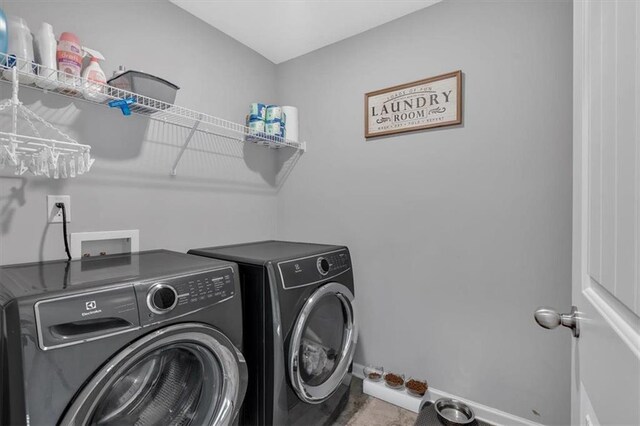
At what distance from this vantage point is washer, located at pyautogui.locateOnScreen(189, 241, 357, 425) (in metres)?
1.33

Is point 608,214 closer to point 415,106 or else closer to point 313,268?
point 313,268

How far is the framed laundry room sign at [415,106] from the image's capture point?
5.74 ft

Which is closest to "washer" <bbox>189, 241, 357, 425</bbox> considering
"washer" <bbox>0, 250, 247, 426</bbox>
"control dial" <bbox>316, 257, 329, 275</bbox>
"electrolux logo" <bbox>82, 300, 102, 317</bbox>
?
"control dial" <bbox>316, 257, 329, 275</bbox>

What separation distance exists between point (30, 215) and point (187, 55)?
1.24 meters

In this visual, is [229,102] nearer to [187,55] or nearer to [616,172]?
[187,55]

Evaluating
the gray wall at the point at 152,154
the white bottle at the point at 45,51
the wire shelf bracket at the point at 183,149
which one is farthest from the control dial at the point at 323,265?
the white bottle at the point at 45,51

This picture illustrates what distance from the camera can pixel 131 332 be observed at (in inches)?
35.9

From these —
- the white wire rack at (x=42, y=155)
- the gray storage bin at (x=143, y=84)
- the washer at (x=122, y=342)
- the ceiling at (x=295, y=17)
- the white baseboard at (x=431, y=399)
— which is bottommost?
the white baseboard at (x=431, y=399)

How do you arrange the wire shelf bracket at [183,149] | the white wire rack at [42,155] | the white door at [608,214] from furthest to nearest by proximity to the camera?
the wire shelf bracket at [183,149] → the white wire rack at [42,155] → the white door at [608,214]

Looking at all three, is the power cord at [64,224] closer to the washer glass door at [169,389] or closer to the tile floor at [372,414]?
the washer glass door at [169,389]

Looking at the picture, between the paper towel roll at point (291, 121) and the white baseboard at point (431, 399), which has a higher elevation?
the paper towel roll at point (291, 121)

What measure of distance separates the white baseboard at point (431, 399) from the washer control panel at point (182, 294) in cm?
127

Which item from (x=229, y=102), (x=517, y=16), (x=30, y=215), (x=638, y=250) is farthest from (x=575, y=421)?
(x=229, y=102)

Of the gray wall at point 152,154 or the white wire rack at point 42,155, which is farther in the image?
the gray wall at point 152,154
